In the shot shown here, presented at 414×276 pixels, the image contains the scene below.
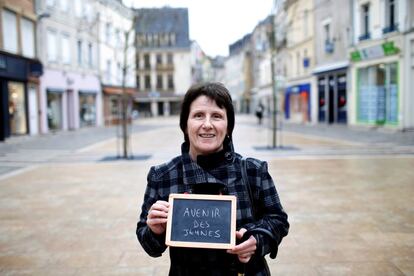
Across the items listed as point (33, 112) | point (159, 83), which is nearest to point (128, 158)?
point (33, 112)

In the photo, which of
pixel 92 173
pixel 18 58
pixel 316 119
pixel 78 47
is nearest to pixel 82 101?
pixel 78 47

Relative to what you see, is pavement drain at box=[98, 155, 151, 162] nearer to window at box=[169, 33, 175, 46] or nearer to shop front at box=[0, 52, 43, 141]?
shop front at box=[0, 52, 43, 141]

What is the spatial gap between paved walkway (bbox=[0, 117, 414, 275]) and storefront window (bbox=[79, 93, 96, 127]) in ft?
66.8

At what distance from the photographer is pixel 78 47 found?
31.4 m

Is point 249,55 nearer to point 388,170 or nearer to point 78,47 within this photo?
point 78,47

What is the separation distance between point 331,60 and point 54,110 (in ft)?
62.9

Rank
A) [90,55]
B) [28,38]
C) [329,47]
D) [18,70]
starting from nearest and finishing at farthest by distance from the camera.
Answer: [18,70], [28,38], [329,47], [90,55]

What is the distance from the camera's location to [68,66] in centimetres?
2964

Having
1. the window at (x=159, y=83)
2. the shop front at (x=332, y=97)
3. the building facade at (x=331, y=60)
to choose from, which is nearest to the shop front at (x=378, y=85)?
the building facade at (x=331, y=60)

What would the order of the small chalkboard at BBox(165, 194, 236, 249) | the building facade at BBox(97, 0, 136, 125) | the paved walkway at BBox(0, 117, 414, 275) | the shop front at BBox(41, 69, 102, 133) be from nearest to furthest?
1. the small chalkboard at BBox(165, 194, 236, 249)
2. the paved walkway at BBox(0, 117, 414, 275)
3. the shop front at BBox(41, 69, 102, 133)
4. the building facade at BBox(97, 0, 136, 125)

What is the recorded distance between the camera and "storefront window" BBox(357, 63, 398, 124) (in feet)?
72.9

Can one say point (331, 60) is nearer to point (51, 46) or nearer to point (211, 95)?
point (51, 46)

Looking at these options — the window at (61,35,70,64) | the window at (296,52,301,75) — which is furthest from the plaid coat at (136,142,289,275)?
the window at (296,52,301,75)

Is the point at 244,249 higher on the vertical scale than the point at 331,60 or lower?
lower
